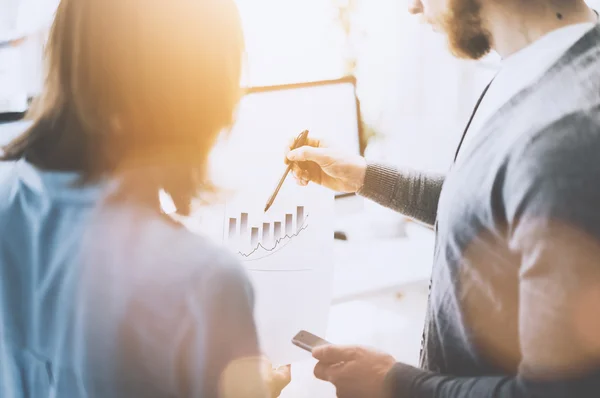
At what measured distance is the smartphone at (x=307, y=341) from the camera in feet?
2.39

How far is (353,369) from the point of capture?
2.22 feet

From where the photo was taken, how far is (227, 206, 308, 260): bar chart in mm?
738

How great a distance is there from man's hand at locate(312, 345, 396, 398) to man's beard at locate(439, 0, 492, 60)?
0.43m

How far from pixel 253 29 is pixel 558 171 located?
42cm

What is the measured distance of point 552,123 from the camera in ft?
1.74

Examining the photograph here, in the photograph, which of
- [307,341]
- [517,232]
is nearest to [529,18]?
[517,232]

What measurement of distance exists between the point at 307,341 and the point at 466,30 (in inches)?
18.9

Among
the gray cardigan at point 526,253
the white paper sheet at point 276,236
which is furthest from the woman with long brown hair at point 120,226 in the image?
the gray cardigan at point 526,253

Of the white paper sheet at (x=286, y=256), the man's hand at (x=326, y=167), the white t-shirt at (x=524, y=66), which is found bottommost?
the white paper sheet at (x=286, y=256)

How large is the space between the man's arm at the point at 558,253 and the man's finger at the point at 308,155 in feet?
0.97

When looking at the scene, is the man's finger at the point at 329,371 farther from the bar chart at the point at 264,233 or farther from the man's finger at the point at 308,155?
the man's finger at the point at 308,155

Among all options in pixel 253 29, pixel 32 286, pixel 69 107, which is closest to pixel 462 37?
pixel 253 29

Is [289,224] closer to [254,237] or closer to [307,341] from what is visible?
[254,237]

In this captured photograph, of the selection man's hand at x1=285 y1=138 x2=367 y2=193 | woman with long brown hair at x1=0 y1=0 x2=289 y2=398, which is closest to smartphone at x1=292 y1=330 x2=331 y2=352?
woman with long brown hair at x1=0 y1=0 x2=289 y2=398
